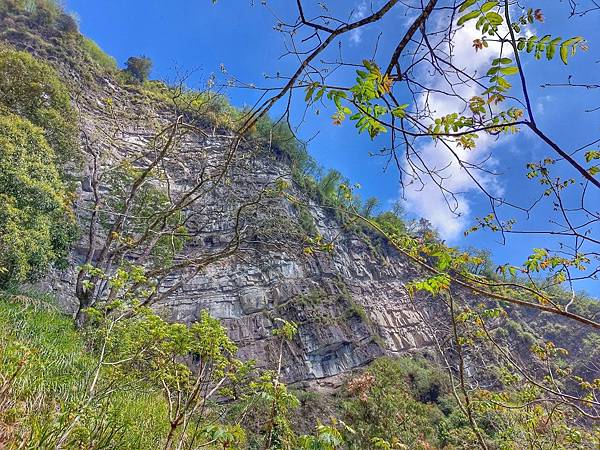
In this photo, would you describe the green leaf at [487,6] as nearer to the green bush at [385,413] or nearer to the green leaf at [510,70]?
the green leaf at [510,70]

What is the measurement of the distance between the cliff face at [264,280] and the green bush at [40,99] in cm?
133

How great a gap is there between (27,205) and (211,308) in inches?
416

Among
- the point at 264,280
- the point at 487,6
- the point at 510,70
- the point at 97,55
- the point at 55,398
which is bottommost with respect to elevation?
the point at 55,398

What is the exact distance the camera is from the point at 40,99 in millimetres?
14477

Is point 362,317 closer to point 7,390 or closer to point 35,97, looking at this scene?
point 35,97

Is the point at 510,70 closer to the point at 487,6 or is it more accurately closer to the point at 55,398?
the point at 487,6

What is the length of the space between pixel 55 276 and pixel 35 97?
696 cm

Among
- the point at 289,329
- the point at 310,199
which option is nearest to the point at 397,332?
the point at 310,199

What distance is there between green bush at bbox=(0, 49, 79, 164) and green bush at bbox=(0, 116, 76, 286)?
272 centimetres

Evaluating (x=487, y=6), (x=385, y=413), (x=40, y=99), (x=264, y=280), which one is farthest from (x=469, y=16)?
(x=264, y=280)

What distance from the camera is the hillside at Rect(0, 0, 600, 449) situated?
327 centimetres

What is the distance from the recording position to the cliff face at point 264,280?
18.5 meters

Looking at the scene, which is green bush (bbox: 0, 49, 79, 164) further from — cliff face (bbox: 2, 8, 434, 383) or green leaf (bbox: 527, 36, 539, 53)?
green leaf (bbox: 527, 36, 539, 53)

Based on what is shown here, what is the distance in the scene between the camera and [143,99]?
26047mm
